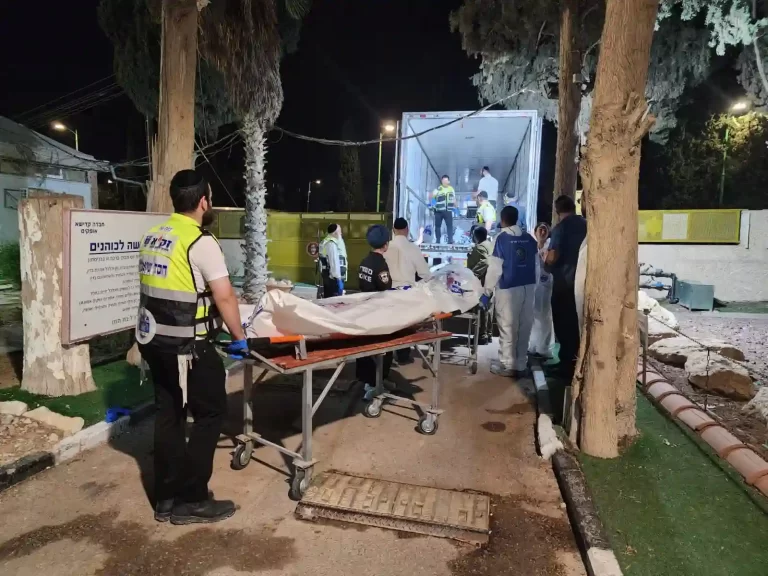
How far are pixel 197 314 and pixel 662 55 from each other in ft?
58.3

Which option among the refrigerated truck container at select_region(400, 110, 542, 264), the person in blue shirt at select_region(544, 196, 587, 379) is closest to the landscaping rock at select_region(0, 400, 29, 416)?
the person in blue shirt at select_region(544, 196, 587, 379)

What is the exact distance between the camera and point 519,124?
1176 cm

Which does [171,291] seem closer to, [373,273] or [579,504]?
[373,273]

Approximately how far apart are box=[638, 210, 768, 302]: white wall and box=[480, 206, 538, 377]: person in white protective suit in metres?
11.2

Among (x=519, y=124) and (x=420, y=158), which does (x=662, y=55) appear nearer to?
(x=519, y=124)

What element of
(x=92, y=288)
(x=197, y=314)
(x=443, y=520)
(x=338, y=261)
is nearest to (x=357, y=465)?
(x=443, y=520)

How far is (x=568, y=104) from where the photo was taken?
8383mm

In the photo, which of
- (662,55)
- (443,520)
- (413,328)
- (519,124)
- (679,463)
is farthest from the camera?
(662,55)

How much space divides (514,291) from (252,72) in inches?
271

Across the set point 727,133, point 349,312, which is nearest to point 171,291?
A: point 349,312

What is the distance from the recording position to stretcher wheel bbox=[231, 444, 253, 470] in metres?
3.90

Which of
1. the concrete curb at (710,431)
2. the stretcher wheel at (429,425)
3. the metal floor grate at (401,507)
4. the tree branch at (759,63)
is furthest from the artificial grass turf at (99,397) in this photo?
the tree branch at (759,63)

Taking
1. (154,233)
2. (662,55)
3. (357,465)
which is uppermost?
(662,55)

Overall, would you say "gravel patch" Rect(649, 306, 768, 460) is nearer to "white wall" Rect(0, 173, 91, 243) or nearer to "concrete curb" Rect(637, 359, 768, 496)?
"concrete curb" Rect(637, 359, 768, 496)
